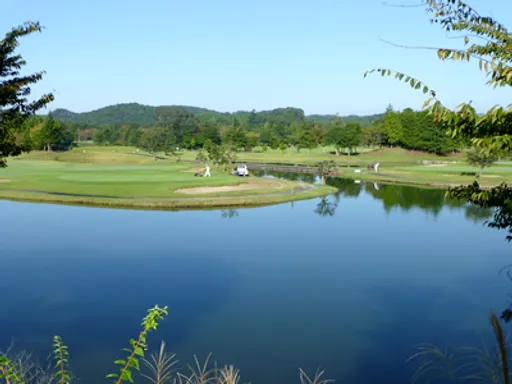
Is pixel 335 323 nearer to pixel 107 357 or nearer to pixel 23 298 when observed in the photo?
pixel 107 357

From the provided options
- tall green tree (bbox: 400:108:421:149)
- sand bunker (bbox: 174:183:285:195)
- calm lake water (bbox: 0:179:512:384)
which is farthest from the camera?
tall green tree (bbox: 400:108:421:149)

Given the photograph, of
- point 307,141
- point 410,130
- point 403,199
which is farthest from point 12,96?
point 307,141

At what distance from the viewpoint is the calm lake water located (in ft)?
63.5

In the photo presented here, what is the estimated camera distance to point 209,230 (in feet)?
138

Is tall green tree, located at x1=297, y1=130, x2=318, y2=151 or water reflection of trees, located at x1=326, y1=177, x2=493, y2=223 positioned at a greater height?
tall green tree, located at x1=297, y1=130, x2=318, y2=151

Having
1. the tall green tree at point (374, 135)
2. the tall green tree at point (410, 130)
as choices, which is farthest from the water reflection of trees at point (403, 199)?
the tall green tree at point (374, 135)

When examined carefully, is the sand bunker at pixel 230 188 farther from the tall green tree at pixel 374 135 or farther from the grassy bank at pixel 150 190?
the tall green tree at pixel 374 135

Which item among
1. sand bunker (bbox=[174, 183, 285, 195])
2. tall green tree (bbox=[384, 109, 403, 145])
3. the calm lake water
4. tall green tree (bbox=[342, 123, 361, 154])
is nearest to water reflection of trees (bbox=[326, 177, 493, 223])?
the calm lake water

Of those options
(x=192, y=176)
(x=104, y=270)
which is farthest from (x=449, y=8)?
(x=192, y=176)

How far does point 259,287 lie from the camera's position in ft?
88.8

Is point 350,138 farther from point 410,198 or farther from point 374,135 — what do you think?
point 410,198

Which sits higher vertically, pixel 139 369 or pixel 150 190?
pixel 139 369

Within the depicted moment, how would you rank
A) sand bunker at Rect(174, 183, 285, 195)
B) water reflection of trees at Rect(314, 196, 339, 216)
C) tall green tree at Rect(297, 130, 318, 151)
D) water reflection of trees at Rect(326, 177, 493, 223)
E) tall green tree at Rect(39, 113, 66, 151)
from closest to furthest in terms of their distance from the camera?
water reflection of trees at Rect(314, 196, 339, 216)
water reflection of trees at Rect(326, 177, 493, 223)
sand bunker at Rect(174, 183, 285, 195)
tall green tree at Rect(39, 113, 66, 151)
tall green tree at Rect(297, 130, 318, 151)

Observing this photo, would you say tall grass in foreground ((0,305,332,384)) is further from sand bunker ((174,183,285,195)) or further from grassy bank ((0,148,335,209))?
sand bunker ((174,183,285,195))
